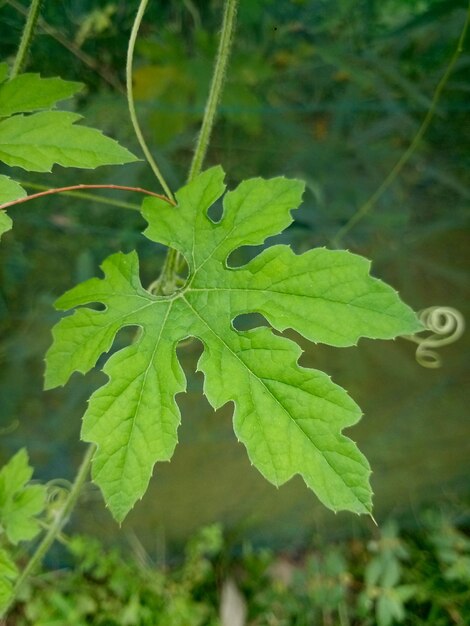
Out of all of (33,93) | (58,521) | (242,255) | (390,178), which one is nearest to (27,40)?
(33,93)

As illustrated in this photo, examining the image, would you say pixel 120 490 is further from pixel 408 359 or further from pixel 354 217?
pixel 408 359

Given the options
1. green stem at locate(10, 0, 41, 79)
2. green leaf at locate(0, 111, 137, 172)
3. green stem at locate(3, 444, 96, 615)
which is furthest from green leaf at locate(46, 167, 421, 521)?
green stem at locate(10, 0, 41, 79)

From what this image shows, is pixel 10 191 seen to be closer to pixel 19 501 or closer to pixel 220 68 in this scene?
pixel 220 68

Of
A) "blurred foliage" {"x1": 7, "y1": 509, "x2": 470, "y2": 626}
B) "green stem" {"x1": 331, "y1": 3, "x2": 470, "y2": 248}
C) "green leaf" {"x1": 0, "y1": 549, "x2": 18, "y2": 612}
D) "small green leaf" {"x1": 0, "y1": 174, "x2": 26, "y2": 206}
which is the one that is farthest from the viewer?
"blurred foliage" {"x1": 7, "y1": 509, "x2": 470, "y2": 626}

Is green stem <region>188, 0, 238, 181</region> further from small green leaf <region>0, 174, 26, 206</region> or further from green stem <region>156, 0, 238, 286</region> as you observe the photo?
small green leaf <region>0, 174, 26, 206</region>

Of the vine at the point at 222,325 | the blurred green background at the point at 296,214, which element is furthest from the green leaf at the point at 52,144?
the blurred green background at the point at 296,214

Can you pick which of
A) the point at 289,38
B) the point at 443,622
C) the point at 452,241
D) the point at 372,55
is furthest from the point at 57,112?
the point at 443,622
